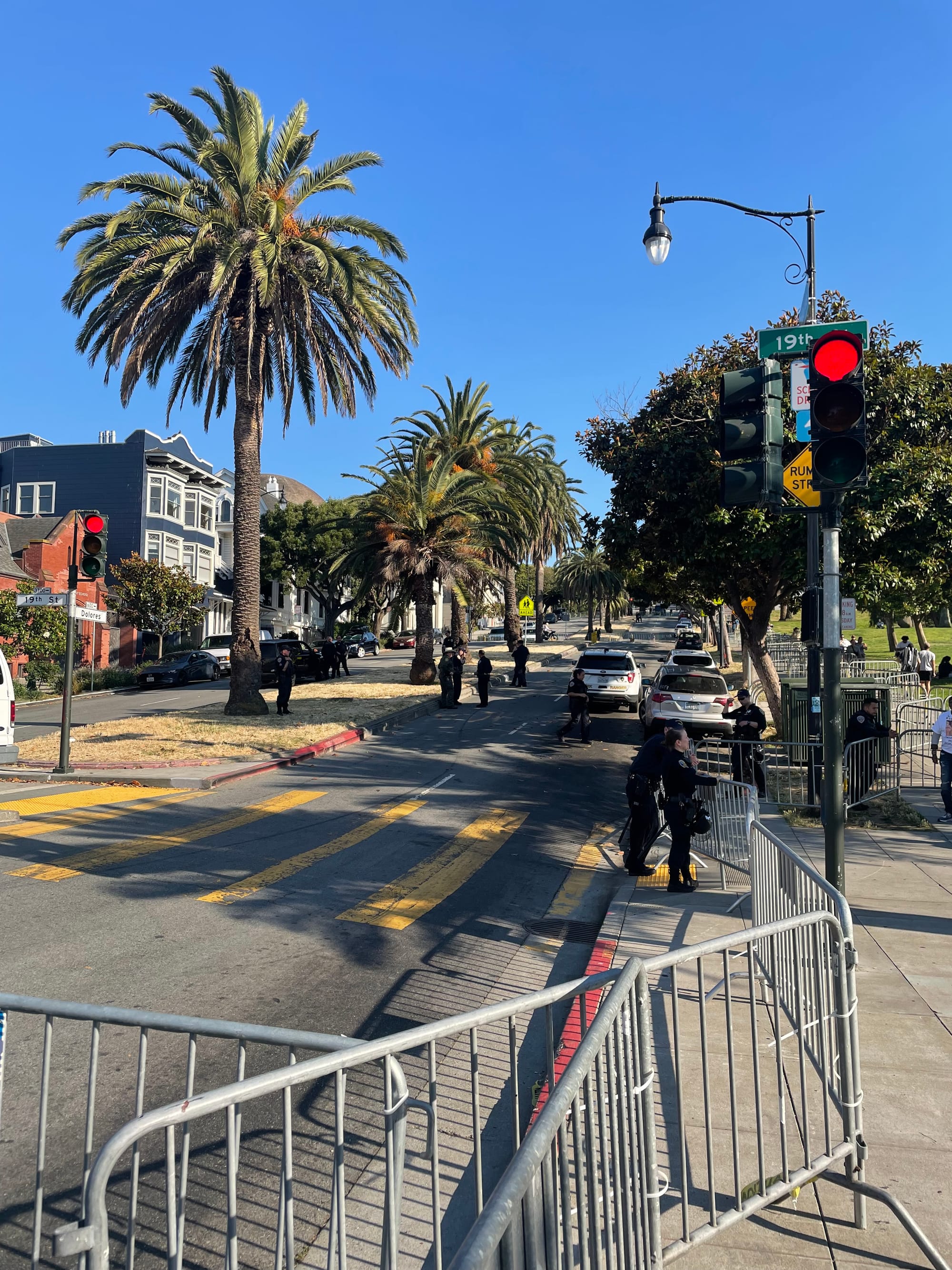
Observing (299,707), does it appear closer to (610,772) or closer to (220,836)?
(610,772)

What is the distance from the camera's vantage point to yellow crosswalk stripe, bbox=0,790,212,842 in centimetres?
1173

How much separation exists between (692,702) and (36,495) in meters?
44.9

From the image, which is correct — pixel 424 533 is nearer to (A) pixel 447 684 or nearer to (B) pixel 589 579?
(A) pixel 447 684

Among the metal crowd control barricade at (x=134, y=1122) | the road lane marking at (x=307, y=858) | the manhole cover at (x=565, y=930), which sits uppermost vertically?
the metal crowd control barricade at (x=134, y=1122)

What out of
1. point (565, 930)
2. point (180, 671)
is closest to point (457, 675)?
point (180, 671)

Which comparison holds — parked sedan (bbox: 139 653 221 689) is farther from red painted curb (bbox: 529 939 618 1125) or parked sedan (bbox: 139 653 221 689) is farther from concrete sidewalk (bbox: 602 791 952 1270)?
red painted curb (bbox: 529 939 618 1125)

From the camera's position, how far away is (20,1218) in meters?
3.97

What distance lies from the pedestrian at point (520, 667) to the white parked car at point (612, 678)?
8.11 m

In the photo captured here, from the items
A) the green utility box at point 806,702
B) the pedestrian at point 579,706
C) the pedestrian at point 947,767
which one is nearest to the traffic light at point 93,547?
the pedestrian at point 579,706

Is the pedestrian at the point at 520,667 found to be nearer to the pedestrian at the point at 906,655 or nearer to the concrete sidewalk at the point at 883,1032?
the pedestrian at the point at 906,655

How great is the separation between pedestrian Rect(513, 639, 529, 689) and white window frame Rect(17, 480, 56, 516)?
3114 cm

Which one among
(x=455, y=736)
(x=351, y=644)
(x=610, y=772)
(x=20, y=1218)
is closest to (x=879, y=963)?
(x=20, y=1218)

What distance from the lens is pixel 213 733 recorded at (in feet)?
69.3

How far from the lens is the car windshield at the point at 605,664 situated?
27.0 meters
